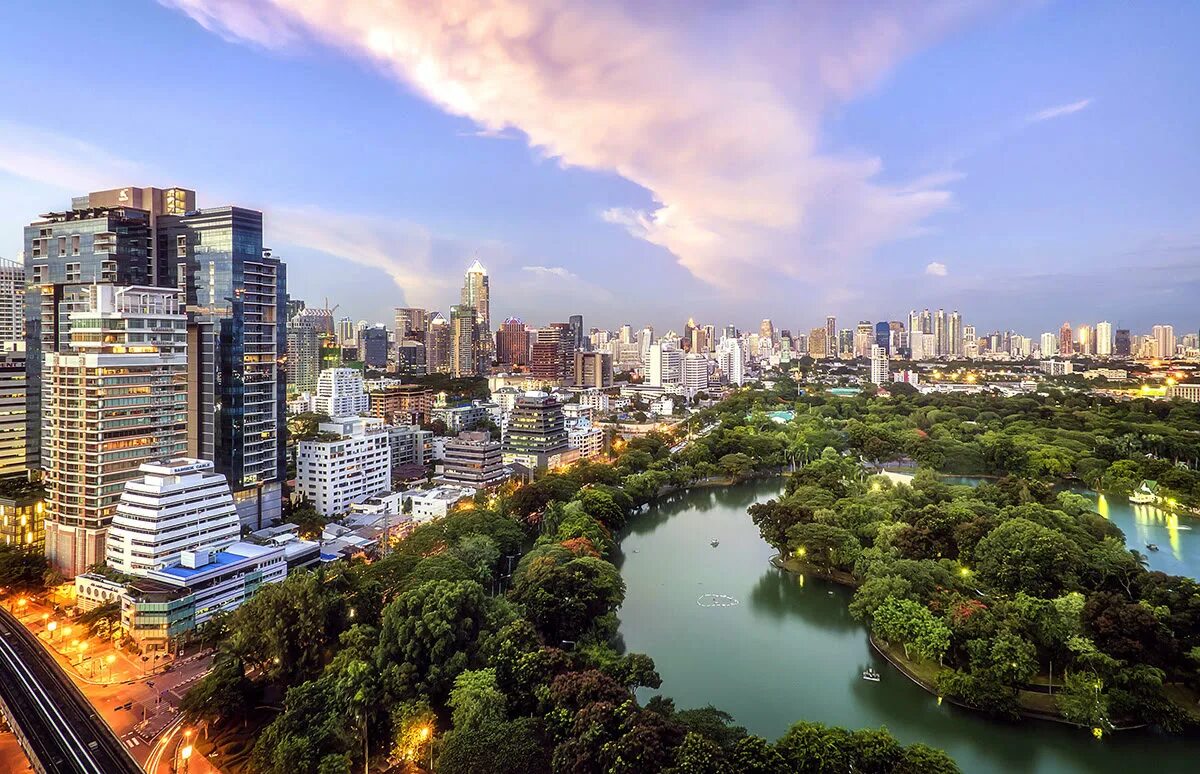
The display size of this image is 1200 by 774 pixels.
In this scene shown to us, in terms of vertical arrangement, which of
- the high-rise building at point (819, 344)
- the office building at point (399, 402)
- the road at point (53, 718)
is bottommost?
the road at point (53, 718)

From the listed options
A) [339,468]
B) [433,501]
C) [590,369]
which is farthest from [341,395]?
[590,369]

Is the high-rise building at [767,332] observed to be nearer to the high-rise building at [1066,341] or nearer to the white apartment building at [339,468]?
the high-rise building at [1066,341]

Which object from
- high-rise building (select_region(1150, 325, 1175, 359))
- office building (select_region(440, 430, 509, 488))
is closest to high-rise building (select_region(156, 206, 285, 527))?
office building (select_region(440, 430, 509, 488))

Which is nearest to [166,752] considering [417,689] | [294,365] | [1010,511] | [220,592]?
[417,689]

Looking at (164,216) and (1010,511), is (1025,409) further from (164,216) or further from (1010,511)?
(164,216)

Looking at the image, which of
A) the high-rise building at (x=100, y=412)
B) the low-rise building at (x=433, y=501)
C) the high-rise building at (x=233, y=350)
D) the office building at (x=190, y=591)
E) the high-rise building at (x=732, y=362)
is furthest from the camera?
the high-rise building at (x=732, y=362)

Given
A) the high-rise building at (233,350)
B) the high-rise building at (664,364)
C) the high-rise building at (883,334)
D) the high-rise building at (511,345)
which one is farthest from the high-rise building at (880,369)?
the high-rise building at (233,350)

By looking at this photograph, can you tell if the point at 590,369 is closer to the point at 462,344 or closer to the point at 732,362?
the point at 462,344
